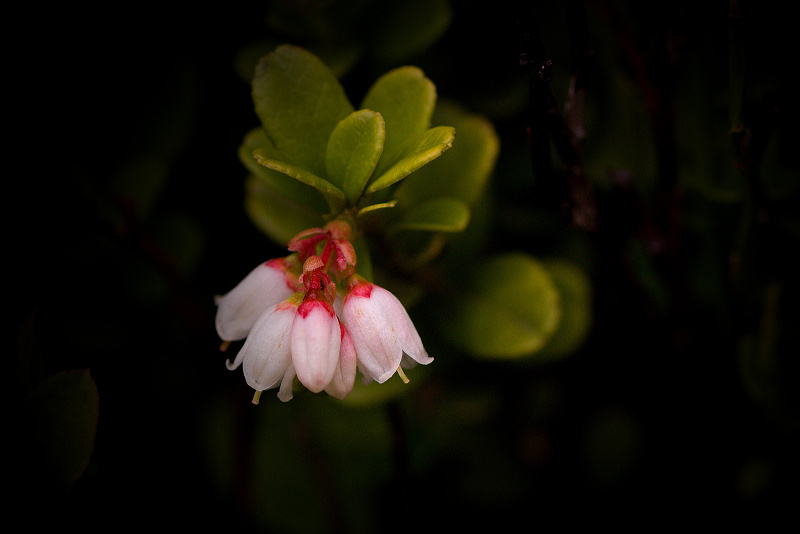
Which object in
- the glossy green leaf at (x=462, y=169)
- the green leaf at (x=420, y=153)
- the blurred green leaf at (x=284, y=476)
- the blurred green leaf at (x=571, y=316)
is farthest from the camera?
the blurred green leaf at (x=284, y=476)

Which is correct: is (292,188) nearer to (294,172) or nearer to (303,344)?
(294,172)

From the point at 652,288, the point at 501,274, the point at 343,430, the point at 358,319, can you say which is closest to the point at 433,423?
the point at 343,430

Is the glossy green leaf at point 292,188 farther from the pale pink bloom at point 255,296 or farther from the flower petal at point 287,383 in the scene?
the flower petal at point 287,383

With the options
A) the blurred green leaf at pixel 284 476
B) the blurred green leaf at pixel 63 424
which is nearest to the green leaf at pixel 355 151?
the blurred green leaf at pixel 63 424

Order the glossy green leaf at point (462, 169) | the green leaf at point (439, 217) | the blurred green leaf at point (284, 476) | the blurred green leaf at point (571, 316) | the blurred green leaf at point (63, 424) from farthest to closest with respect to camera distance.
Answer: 1. the blurred green leaf at point (284, 476)
2. the blurred green leaf at point (571, 316)
3. the glossy green leaf at point (462, 169)
4. the green leaf at point (439, 217)
5. the blurred green leaf at point (63, 424)

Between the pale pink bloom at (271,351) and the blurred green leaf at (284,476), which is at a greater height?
the pale pink bloom at (271,351)

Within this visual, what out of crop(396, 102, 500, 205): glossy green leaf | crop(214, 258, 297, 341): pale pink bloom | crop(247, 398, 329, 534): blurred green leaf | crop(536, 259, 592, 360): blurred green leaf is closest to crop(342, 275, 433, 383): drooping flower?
crop(214, 258, 297, 341): pale pink bloom

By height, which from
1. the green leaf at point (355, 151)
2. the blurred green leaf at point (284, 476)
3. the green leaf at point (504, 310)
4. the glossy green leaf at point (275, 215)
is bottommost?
the blurred green leaf at point (284, 476)

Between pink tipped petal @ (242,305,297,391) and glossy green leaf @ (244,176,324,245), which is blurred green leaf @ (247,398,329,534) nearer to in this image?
glossy green leaf @ (244,176,324,245)

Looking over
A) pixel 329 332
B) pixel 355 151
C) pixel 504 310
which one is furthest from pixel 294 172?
pixel 504 310
